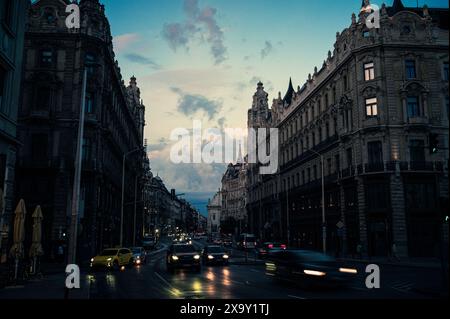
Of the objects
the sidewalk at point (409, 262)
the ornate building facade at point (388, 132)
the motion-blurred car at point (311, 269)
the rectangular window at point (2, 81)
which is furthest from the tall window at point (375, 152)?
the rectangular window at point (2, 81)

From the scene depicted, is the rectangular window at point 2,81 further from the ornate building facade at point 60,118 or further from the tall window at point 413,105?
the tall window at point 413,105

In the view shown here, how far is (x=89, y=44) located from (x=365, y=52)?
98.3ft

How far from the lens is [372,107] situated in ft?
147

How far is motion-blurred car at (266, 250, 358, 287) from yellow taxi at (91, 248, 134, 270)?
1455 centimetres

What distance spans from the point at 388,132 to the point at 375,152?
246 cm

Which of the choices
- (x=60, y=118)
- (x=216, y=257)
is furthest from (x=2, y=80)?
(x=60, y=118)

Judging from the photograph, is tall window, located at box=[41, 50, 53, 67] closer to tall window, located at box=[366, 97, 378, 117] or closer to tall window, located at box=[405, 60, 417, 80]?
tall window, located at box=[366, 97, 378, 117]

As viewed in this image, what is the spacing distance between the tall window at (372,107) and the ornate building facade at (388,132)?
0.11m

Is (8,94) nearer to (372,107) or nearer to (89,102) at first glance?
(89,102)

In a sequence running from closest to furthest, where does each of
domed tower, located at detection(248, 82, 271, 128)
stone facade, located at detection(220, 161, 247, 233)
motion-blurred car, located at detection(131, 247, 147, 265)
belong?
motion-blurred car, located at detection(131, 247, 147, 265)
domed tower, located at detection(248, 82, 271, 128)
stone facade, located at detection(220, 161, 247, 233)

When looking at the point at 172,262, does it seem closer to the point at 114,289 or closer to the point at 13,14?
the point at 114,289

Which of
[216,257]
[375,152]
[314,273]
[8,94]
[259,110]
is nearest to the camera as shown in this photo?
[314,273]

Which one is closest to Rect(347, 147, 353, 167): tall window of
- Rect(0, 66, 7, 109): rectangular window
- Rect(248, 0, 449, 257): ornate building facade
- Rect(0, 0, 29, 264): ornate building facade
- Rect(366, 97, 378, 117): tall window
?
Rect(248, 0, 449, 257): ornate building facade

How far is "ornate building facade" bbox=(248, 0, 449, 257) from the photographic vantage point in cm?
4166
